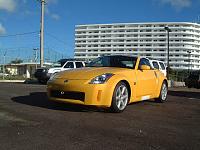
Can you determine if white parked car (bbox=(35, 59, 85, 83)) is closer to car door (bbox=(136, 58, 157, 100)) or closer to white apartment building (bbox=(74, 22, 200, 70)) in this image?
car door (bbox=(136, 58, 157, 100))

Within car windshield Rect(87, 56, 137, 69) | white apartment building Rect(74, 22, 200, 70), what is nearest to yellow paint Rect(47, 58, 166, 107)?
car windshield Rect(87, 56, 137, 69)

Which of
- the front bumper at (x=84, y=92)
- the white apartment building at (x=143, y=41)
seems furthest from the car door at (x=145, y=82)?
the white apartment building at (x=143, y=41)

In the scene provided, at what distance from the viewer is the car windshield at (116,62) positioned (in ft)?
27.2

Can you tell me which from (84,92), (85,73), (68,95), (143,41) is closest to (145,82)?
(85,73)

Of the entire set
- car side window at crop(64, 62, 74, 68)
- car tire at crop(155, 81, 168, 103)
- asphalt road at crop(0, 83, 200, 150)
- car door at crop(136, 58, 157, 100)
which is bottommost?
asphalt road at crop(0, 83, 200, 150)

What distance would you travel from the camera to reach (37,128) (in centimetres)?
517

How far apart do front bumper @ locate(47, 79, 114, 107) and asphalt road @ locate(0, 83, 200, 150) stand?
25 cm

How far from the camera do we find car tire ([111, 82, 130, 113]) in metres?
7.09

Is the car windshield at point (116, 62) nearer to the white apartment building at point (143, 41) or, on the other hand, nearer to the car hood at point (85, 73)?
the car hood at point (85, 73)

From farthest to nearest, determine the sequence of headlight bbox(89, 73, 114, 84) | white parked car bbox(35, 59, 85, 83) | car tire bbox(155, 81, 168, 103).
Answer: white parked car bbox(35, 59, 85, 83), car tire bbox(155, 81, 168, 103), headlight bbox(89, 73, 114, 84)

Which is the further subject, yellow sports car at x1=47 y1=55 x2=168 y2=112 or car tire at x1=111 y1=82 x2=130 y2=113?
car tire at x1=111 y1=82 x2=130 y2=113

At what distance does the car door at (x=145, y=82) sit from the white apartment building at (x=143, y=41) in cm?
11469

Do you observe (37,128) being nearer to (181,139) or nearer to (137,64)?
(181,139)

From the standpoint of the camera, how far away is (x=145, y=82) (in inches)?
334
